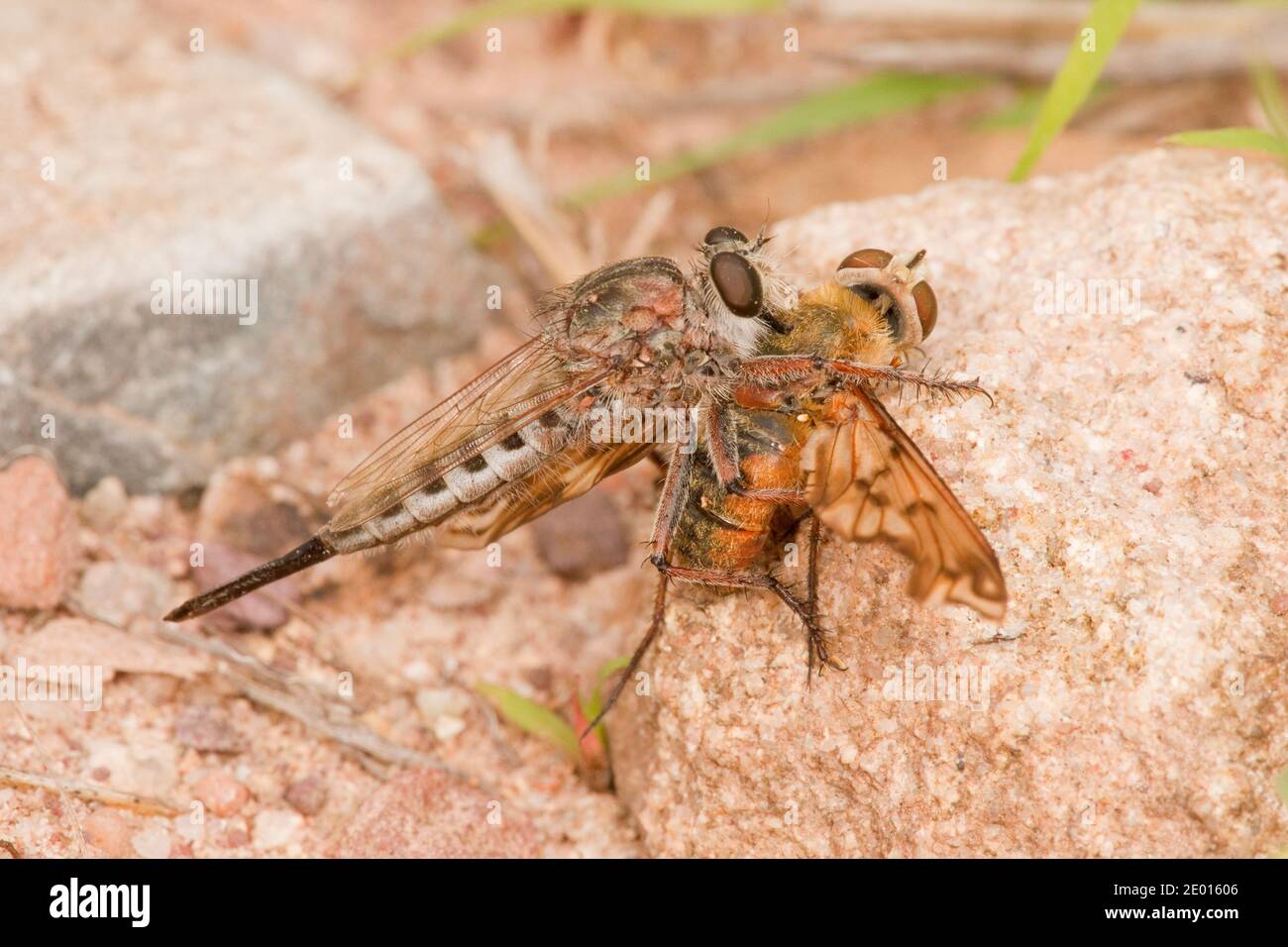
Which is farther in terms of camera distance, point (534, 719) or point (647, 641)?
point (534, 719)

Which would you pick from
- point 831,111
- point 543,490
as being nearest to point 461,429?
point 543,490

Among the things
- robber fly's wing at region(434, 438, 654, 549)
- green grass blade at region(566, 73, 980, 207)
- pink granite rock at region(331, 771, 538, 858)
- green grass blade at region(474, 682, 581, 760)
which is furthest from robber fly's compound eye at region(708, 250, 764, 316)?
green grass blade at region(566, 73, 980, 207)

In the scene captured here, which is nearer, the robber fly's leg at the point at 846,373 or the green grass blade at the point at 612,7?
the robber fly's leg at the point at 846,373

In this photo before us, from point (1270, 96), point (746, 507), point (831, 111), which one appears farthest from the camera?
point (831, 111)

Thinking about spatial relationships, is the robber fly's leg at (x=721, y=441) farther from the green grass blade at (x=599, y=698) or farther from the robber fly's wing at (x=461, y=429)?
the green grass blade at (x=599, y=698)

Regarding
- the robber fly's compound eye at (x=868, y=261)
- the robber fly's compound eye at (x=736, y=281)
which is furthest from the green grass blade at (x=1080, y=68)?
the robber fly's compound eye at (x=736, y=281)

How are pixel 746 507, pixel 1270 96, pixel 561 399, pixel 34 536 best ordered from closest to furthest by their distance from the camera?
pixel 746 507 → pixel 561 399 → pixel 34 536 → pixel 1270 96

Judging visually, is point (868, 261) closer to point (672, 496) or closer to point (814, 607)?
point (672, 496)

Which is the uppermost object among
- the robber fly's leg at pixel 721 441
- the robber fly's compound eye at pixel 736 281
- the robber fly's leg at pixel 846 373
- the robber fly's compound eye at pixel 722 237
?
the robber fly's compound eye at pixel 722 237

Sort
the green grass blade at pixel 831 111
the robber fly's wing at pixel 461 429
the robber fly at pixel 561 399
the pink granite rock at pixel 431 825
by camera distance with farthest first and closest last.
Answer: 1. the green grass blade at pixel 831 111
2. the robber fly's wing at pixel 461 429
3. the robber fly at pixel 561 399
4. the pink granite rock at pixel 431 825

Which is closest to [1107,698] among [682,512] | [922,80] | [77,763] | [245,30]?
[682,512]
